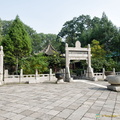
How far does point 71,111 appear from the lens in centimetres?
357

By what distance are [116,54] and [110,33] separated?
4121mm

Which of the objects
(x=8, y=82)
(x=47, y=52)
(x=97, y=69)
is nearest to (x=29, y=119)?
(x=8, y=82)

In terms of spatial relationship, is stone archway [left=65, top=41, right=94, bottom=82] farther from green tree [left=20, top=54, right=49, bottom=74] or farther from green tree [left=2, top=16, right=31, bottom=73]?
green tree [left=2, top=16, right=31, bottom=73]

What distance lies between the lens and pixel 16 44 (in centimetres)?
1437

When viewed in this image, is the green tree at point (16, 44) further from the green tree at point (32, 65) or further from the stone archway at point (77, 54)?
the stone archway at point (77, 54)

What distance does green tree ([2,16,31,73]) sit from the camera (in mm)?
14039

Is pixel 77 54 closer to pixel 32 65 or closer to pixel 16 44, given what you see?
pixel 32 65

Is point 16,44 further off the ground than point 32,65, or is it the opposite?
point 16,44

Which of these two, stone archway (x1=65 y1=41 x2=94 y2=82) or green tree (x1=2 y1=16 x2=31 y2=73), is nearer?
stone archway (x1=65 y1=41 x2=94 y2=82)

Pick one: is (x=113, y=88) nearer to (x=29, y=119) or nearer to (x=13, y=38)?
(x=29, y=119)

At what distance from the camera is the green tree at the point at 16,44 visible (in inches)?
553

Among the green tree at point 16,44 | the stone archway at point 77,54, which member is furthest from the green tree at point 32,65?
the stone archway at point 77,54

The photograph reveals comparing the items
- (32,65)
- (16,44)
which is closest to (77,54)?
(32,65)

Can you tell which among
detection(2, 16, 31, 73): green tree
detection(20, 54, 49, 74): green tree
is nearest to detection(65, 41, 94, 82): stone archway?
detection(20, 54, 49, 74): green tree
